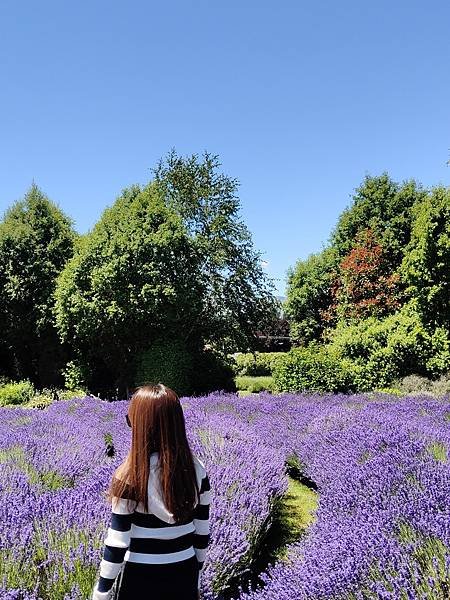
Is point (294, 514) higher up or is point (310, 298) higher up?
point (310, 298)

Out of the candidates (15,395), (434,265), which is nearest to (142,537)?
(15,395)

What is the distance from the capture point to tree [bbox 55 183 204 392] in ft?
46.7

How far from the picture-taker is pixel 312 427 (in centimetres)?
643

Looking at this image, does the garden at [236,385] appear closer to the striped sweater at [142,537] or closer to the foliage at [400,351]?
the foliage at [400,351]

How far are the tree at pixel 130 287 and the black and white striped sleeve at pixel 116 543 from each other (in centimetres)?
1194

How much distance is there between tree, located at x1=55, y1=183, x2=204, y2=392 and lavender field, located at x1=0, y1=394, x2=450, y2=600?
8.03m

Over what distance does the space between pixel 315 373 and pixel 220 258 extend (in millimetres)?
5409

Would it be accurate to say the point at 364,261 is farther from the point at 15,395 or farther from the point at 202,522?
the point at 202,522

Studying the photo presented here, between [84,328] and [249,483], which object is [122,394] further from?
[249,483]

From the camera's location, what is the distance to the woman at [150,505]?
2096 millimetres

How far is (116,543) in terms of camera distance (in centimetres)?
207

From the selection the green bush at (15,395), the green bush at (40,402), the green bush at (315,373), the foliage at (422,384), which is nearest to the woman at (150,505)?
the green bush at (40,402)

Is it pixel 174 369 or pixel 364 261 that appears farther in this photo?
pixel 364 261

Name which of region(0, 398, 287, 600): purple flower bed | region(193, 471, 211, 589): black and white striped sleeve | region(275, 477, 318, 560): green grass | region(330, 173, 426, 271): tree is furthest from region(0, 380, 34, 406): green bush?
region(330, 173, 426, 271): tree
